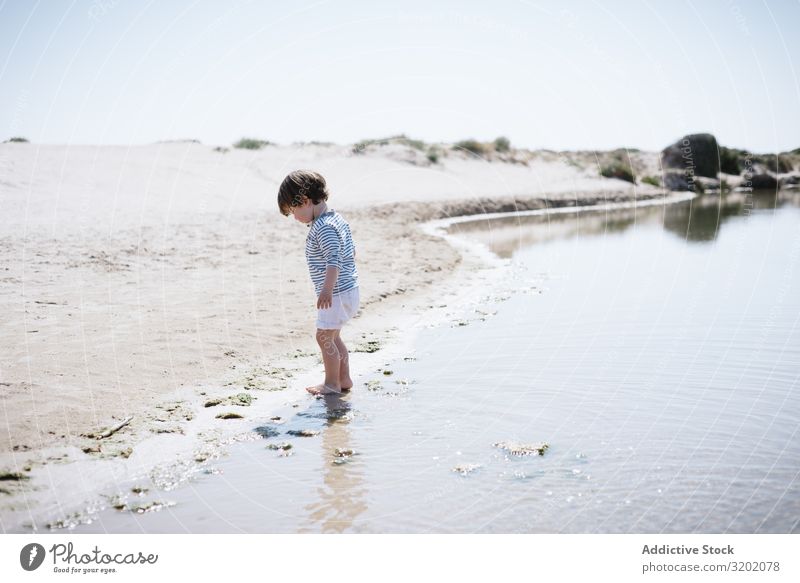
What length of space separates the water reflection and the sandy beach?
177 centimetres

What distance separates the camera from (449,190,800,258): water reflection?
19562 millimetres

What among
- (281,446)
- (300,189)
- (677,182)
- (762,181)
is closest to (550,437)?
(281,446)

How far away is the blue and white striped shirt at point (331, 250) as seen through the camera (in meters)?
6.29

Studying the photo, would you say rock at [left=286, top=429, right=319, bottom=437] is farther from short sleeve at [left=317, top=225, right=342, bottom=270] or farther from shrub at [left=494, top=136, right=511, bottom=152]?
shrub at [left=494, top=136, right=511, bottom=152]

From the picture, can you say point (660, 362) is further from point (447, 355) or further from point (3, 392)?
point (3, 392)

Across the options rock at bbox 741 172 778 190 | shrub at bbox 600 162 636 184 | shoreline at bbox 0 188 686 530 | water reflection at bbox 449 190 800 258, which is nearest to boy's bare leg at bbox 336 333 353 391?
shoreline at bbox 0 188 686 530

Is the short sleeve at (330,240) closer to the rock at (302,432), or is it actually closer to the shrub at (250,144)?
the rock at (302,432)

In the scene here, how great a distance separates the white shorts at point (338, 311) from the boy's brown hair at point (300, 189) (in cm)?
81

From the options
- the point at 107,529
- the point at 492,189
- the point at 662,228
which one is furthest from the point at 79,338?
the point at 492,189

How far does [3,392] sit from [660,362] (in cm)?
587

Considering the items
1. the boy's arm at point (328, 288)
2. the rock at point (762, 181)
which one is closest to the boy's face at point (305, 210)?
the boy's arm at point (328, 288)

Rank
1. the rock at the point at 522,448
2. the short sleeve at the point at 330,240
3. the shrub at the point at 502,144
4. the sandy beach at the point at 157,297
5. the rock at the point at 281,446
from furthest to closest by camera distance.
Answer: the shrub at the point at 502,144 < the short sleeve at the point at 330,240 < the sandy beach at the point at 157,297 < the rock at the point at 281,446 < the rock at the point at 522,448

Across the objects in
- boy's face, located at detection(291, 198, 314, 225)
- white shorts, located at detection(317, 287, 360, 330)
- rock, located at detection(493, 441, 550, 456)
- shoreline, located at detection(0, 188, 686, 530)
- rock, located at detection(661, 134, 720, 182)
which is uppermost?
rock, located at detection(661, 134, 720, 182)

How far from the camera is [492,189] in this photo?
28.9 metres
